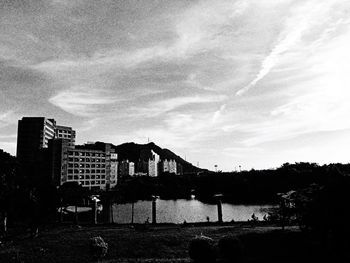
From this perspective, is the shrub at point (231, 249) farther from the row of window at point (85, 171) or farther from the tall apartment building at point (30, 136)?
the tall apartment building at point (30, 136)

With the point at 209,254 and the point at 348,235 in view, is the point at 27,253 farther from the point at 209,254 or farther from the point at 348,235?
the point at 348,235

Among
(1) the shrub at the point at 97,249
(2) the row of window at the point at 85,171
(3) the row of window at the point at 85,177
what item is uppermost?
(2) the row of window at the point at 85,171

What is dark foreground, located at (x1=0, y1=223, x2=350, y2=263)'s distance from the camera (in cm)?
2273

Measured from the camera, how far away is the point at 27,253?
83.6 feet

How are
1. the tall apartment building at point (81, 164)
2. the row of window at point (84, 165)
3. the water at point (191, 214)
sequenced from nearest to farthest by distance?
1. the water at point (191, 214)
2. the tall apartment building at point (81, 164)
3. the row of window at point (84, 165)

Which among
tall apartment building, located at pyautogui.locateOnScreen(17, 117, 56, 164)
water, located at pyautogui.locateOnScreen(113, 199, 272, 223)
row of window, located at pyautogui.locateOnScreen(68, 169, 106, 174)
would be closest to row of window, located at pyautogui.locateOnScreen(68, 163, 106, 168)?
row of window, located at pyautogui.locateOnScreen(68, 169, 106, 174)

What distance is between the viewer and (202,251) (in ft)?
62.4

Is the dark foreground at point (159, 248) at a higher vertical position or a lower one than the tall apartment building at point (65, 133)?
lower

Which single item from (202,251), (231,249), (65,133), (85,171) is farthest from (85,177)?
(202,251)

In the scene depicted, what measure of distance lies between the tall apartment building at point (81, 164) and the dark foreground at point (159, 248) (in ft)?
392

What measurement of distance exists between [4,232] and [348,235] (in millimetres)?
37005

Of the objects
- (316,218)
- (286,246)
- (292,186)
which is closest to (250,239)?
(286,246)

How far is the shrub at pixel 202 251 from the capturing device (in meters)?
19.0

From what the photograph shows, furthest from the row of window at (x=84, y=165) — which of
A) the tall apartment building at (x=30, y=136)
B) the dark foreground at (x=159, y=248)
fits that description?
the dark foreground at (x=159, y=248)
